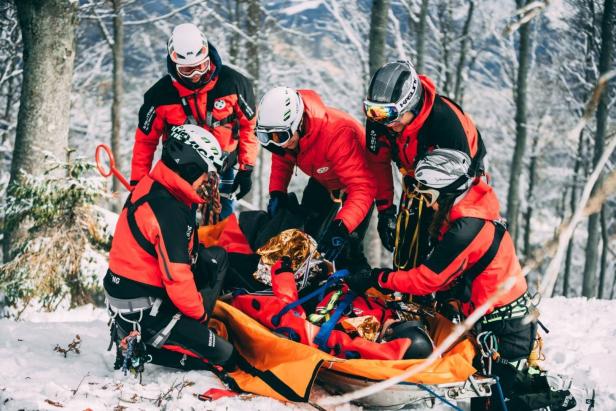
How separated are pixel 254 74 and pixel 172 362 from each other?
14553mm

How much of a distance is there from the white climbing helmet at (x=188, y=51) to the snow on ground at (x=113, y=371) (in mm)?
2507

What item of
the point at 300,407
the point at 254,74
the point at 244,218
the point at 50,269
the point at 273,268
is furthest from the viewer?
the point at 254,74

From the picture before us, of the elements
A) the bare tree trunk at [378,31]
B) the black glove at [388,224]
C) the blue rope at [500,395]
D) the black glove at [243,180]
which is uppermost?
the bare tree trunk at [378,31]

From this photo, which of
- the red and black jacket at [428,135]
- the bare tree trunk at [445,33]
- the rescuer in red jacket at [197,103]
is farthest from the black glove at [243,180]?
the bare tree trunk at [445,33]

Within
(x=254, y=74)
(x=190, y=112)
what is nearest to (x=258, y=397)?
(x=190, y=112)

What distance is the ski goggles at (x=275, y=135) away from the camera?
4484 millimetres

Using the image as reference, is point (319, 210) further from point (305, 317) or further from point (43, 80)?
point (43, 80)

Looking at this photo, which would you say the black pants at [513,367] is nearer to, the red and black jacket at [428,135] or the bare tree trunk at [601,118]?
the red and black jacket at [428,135]

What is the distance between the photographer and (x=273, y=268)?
14.4 ft

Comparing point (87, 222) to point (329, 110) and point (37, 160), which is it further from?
point (329, 110)

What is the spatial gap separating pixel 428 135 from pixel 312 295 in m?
1.51

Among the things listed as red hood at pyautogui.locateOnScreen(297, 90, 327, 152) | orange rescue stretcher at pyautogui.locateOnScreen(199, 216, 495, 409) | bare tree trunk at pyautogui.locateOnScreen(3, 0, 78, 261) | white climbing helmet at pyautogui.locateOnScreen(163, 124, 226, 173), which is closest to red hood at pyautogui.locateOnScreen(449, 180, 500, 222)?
orange rescue stretcher at pyautogui.locateOnScreen(199, 216, 495, 409)

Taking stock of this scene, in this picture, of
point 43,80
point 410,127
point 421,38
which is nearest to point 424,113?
point 410,127

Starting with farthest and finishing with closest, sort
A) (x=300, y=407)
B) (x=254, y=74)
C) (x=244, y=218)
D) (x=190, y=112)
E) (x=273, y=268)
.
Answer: (x=254, y=74)
(x=190, y=112)
(x=244, y=218)
(x=273, y=268)
(x=300, y=407)
